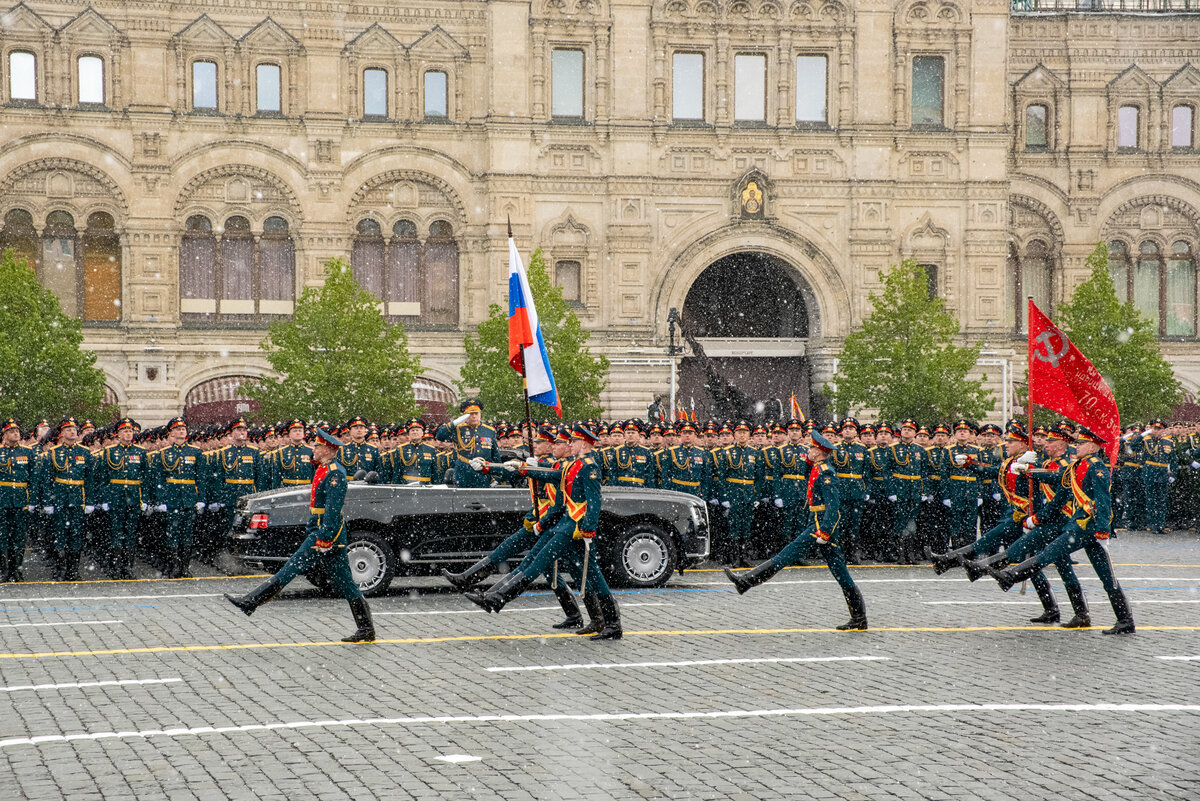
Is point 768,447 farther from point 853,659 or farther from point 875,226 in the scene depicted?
point 875,226

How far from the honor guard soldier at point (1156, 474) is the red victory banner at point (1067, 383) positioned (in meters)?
11.1

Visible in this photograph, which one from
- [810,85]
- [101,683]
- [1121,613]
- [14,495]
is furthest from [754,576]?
[810,85]

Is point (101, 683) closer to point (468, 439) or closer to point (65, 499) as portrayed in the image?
point (65, 499)

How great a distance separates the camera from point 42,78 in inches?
1452

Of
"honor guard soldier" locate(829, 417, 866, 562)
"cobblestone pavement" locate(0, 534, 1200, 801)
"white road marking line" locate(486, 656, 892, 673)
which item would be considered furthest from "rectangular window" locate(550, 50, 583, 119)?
"white road marking line" locate(486, 656, 892, 673)

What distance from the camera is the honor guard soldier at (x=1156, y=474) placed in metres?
25.0

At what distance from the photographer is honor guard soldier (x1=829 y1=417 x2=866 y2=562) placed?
759 inches

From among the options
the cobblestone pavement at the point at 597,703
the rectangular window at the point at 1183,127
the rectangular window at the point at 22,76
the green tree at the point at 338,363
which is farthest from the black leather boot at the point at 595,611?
the rectangular window at the point at 1183,127

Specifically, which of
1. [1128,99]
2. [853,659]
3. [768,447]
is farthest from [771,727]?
[1128,99]

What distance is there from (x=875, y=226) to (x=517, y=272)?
1052 inches

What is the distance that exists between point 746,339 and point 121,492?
26.1 meters

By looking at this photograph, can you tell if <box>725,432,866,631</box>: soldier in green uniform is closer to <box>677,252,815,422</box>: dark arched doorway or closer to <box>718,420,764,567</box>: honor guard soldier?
<box>718,420,764,567</box>: honor guard soldier

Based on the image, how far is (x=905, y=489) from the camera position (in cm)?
1983

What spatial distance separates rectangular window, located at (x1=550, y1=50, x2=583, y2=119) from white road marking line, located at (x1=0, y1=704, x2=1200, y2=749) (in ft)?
103
